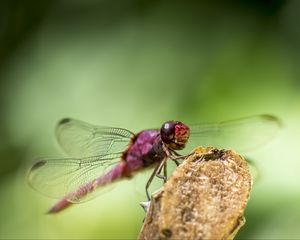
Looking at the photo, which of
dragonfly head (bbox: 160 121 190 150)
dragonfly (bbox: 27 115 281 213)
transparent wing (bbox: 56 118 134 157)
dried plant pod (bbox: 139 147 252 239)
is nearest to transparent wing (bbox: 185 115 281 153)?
dragonfly (bbox: 27 115 281 213)

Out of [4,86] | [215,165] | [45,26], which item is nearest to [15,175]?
[4,86]

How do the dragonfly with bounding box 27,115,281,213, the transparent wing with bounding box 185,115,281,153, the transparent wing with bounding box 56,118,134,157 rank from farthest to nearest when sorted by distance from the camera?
the transparent wing with bounding box 185,115,281,153 < the transparent wing with bounding box 56,118,134,157 < the dragonfly with bounding box 27,115,281,213

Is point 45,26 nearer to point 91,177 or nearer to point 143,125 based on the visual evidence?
point 143,125

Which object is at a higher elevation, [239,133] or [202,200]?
[239,133]

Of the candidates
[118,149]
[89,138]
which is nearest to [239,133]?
[118,149]

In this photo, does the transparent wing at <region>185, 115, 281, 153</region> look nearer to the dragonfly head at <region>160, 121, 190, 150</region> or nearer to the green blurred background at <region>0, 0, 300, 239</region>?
the green blurred background at <region>0, 0, 300, 239</region>

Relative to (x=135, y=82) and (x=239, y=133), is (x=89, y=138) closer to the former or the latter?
(x=239, y=133)

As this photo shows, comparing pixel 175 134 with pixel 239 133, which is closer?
pixel 175 134
